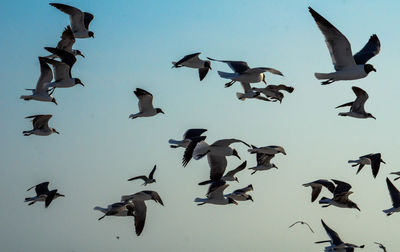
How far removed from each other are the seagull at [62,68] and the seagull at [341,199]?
9.68 metres

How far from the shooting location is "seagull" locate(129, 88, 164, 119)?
33719 millimetres

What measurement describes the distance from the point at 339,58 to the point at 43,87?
11.0 meters

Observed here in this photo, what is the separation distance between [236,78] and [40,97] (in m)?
7.12

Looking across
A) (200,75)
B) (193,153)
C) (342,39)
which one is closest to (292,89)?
(200,75)

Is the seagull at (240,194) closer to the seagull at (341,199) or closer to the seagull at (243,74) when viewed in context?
the seagull at (341,199)

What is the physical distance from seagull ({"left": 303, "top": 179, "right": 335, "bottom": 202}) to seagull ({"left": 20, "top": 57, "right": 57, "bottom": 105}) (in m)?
9.90

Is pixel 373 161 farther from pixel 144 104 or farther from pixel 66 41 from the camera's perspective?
pixel 66 41

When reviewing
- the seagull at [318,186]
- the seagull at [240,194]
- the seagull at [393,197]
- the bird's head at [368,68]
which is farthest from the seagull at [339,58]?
the seagull at [240,194]

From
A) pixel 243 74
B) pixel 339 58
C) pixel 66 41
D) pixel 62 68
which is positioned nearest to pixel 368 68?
pixel 339 58

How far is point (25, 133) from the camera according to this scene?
113ft

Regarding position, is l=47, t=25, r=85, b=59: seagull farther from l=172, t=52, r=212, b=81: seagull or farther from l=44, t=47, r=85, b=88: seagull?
l=172, t=52, r=212, b=81: seagull

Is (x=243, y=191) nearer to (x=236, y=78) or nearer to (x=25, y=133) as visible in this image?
(x=236, y=78)

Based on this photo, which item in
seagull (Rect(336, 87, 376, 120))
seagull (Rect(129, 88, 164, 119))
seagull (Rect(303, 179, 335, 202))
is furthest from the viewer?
seagull (Rect(303, 179, 335, 202))

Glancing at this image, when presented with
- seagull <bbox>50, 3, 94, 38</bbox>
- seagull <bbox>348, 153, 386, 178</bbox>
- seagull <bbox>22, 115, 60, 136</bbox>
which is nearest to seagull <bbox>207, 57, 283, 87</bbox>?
seagull <bbox>348, 153, 386, 178</bbox>
